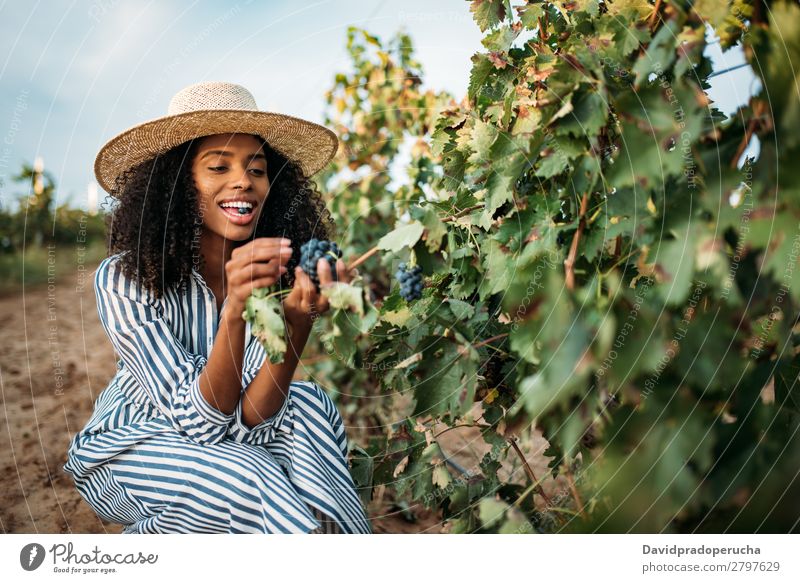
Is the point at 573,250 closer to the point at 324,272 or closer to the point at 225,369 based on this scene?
the point at 324,272

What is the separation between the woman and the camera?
4.73 feet

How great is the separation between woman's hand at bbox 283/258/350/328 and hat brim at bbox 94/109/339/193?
0.60 metres

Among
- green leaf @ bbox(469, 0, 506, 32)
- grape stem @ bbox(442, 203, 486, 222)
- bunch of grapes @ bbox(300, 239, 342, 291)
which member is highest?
green leaf @ bbox(469, 0, 506, 32)

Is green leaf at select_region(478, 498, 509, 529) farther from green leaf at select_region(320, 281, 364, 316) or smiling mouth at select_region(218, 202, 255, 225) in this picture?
smiling mouth at select_region(218, 202, 255, 225)

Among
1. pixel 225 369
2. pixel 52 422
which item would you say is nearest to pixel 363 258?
pixel 225 369

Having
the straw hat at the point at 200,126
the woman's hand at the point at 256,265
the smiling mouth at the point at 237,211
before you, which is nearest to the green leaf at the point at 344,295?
the woman's hand at the point at 256,265

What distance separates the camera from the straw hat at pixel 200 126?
1651 mm

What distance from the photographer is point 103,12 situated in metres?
1.69

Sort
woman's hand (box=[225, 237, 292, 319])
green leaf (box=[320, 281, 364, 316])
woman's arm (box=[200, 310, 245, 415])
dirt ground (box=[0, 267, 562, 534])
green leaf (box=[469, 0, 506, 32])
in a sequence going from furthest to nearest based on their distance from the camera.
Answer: dirt ground (box=[0, 267, 562, 534]), green leaf (box=[469, 0, 506, 32]), woman's arm (box=[200, 310, 245, 415]), woman's hand (box=[225, 237, 292, 319]), green leaf (box=[320, 281, 364, 316])

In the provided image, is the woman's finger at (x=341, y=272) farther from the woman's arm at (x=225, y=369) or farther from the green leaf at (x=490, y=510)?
the green leaf at (x=490, y=510)

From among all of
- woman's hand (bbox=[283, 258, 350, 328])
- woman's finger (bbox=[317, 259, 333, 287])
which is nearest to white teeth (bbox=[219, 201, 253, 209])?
woman's hand (bbox=[283, 258, 350, 328])
